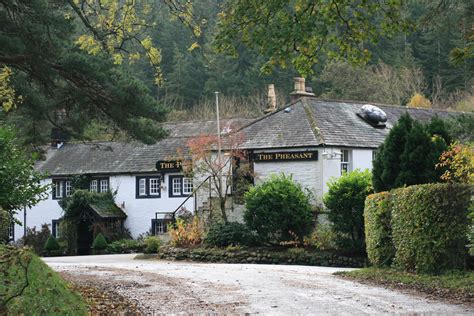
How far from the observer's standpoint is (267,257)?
30.5 metres

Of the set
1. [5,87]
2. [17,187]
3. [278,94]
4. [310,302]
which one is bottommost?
[310,302]

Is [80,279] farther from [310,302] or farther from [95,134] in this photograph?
[95,134]

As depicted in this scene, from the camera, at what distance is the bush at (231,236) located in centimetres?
3203

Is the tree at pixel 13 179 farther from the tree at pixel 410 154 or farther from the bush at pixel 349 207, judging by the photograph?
the bush at pixel 349 207

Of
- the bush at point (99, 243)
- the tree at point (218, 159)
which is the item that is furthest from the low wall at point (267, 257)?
the bush at point (99, 243)

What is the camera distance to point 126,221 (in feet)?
158

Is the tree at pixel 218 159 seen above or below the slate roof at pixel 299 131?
below

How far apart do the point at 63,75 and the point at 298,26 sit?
35.0 feet

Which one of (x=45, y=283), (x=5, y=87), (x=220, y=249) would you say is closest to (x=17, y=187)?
(x=5, y=87)

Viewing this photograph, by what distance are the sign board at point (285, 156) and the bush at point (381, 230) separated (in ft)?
42.7

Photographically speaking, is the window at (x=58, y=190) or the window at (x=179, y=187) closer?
the window at (x=179, y=187)

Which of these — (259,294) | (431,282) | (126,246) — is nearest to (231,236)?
(126,246)

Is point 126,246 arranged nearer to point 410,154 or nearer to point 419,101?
point 410,154

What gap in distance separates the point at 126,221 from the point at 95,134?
54.4ft
